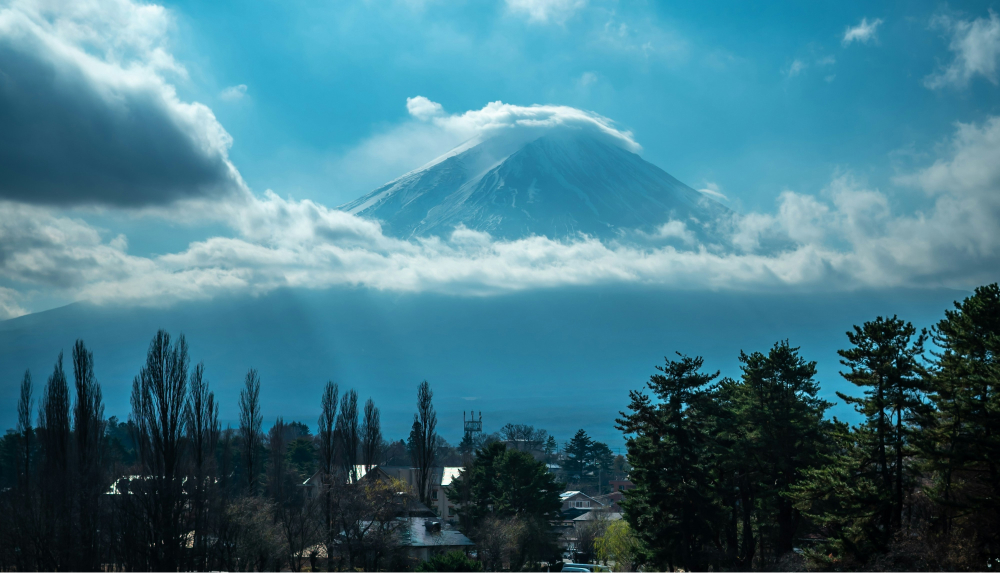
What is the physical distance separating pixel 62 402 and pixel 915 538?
1884 inches

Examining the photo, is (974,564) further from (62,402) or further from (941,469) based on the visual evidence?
(62,402)

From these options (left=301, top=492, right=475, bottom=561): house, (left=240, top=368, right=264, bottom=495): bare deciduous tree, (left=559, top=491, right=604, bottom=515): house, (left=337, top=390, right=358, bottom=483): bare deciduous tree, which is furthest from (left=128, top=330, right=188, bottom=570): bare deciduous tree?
(left=559, top=491, right=604, bottom=515): house

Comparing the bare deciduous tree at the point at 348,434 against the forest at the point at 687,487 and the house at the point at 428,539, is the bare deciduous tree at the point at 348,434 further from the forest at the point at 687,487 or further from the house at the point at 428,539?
the house at the point at 428,539

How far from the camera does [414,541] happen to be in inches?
1710

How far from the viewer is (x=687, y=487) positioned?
32562 millimetres

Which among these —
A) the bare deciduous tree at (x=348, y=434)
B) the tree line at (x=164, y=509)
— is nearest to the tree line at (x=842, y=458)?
the tree line at (x=164, y=509)

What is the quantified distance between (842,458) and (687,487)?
8024 mm

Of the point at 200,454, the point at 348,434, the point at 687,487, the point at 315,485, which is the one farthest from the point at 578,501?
the point at 687,487

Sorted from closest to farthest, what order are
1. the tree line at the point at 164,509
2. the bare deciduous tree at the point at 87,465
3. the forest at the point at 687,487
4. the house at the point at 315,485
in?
the forest at the point at 687,487, the tree line at the point at 164,509, the bare deciduous tree at the point at 87,465, the house at the point at 315,485

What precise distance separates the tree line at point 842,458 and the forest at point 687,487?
0.25 feet

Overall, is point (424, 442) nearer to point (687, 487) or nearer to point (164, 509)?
point (164, 509)

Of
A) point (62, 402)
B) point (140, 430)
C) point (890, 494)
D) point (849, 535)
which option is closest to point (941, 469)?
point (890, 494)

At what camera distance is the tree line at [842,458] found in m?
22.3

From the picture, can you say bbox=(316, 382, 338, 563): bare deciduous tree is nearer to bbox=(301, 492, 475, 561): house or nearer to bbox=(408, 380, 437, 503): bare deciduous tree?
bbox=(301, 492, 475, 561): house
